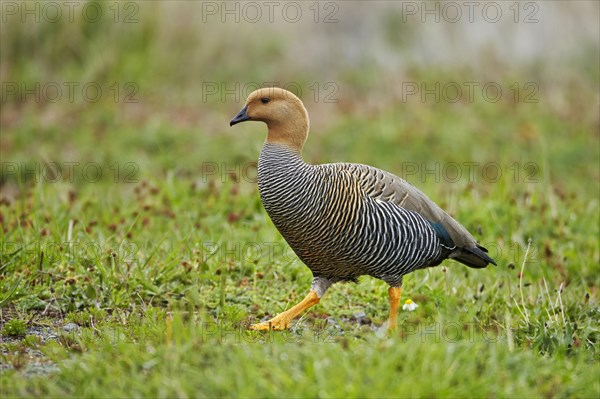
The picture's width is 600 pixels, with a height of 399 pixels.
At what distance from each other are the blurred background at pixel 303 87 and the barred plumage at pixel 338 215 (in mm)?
2735

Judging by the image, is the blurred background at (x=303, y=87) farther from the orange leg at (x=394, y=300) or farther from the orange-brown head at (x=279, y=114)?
the orange leg at (x=394, y=300)

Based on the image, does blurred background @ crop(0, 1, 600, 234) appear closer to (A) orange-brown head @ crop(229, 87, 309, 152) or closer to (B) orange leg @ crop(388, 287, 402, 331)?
(A) orange-brown head @ crop(229, 87, 309, 152)

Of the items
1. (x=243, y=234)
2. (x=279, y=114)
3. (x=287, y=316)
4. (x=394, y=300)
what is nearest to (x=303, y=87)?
(x=243, y=234)

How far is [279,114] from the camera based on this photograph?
569cm

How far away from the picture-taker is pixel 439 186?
353 inches

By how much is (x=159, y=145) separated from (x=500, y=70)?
16.5 feet

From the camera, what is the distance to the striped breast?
5.36m

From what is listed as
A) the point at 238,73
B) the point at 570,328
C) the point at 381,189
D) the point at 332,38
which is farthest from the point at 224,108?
the point at 570,328

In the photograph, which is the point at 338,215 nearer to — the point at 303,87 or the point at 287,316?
the point at 287,316

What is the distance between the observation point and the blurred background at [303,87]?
9.96m

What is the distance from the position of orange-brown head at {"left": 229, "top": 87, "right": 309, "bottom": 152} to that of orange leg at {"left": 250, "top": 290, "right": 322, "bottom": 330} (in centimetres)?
95

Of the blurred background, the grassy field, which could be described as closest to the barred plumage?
the grassy field

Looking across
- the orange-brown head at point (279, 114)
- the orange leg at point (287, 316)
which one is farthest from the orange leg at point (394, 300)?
the orange-brown head at point (279, 114)

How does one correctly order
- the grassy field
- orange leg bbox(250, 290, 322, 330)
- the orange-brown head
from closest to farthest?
the grassy field < orange leg bbox(250, 290, 322, 330) < the orange-brown head
